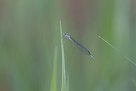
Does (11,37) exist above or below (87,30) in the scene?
below

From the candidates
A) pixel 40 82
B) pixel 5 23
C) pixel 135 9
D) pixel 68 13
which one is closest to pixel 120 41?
pixel 135 9

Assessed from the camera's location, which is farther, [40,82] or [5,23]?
[5,23]

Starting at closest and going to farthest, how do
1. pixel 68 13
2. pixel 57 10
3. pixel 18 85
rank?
pixel 18 85, pixel 57 10, pixel 68 13

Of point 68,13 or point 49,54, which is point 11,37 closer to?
point 49,54

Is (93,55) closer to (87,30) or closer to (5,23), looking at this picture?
(87,30)

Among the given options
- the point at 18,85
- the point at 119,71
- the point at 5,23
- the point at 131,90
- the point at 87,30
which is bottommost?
the point at 18,85

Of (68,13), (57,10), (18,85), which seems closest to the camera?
(18,85)

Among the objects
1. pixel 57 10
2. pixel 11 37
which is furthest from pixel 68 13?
pixel 11 37
